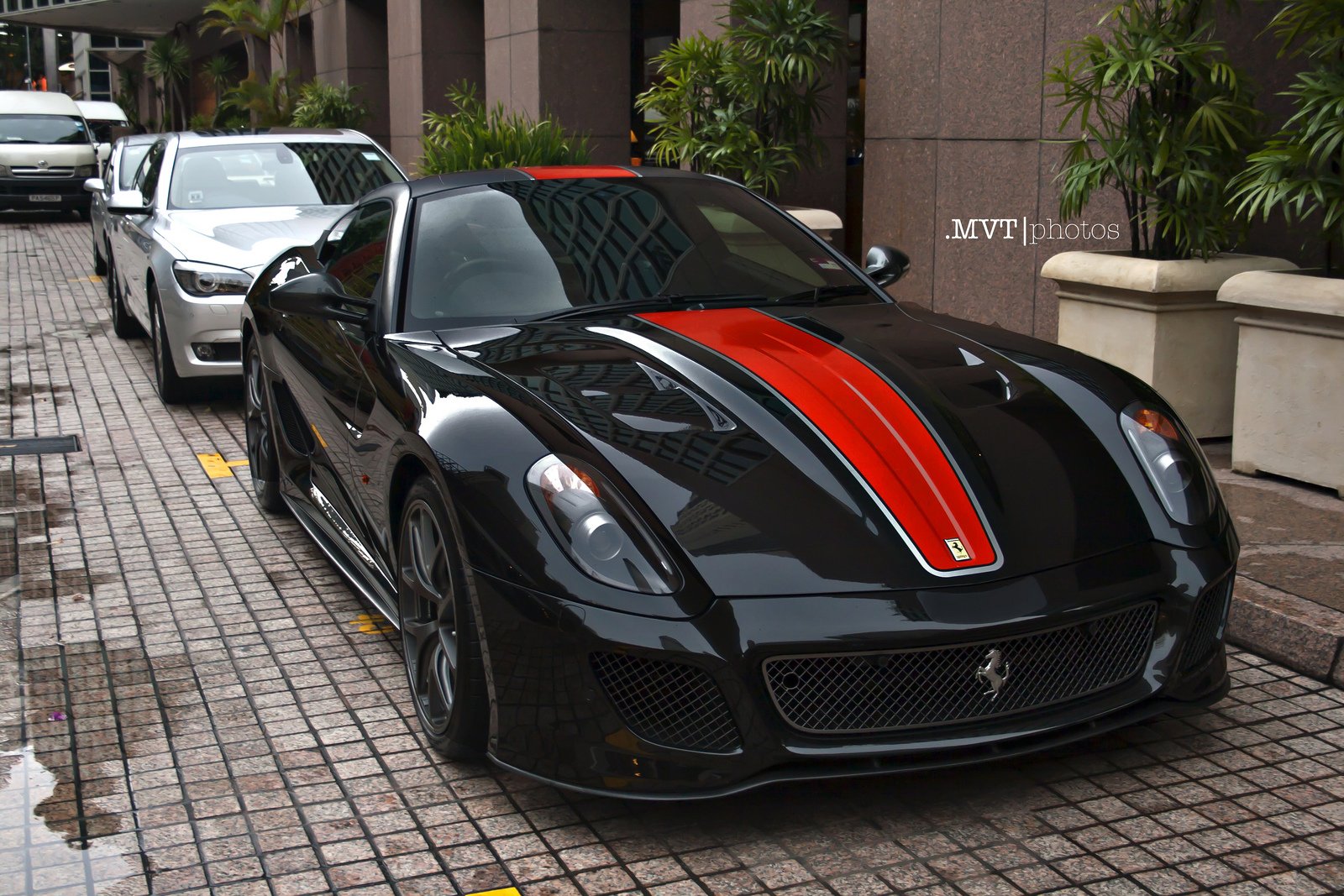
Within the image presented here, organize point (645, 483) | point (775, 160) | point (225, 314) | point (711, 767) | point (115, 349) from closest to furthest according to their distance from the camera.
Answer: point (711, 767), point (645, 483), point (225, 314), point (775, 160), point (115, 349)

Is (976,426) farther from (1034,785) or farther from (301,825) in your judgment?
(301,825)

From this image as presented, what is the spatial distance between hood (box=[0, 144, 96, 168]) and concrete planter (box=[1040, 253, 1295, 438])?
23.8 meters

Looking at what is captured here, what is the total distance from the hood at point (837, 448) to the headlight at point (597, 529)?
64 mm

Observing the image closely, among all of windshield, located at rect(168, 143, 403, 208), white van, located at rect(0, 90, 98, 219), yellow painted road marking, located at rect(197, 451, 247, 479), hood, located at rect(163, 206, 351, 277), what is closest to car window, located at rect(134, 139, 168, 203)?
windshield, located at rect(168, 143, 403, 208)

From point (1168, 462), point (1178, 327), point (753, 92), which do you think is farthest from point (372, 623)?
point (753, 92)

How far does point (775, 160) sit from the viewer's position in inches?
430

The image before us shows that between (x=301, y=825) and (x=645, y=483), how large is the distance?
3.86 ft

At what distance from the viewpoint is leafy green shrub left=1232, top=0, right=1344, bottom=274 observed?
6016mm

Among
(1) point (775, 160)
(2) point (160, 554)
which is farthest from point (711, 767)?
(1) point (775, 160)

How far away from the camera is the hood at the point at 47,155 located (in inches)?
1037

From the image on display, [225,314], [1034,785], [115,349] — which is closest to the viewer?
[1034,785]

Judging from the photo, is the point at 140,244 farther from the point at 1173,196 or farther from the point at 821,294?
the point at 1173,196

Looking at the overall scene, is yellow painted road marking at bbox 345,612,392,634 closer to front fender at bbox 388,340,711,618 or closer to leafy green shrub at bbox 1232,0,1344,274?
front fender at bbox 388,340,711,618

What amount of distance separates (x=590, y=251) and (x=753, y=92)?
20.9 feet
